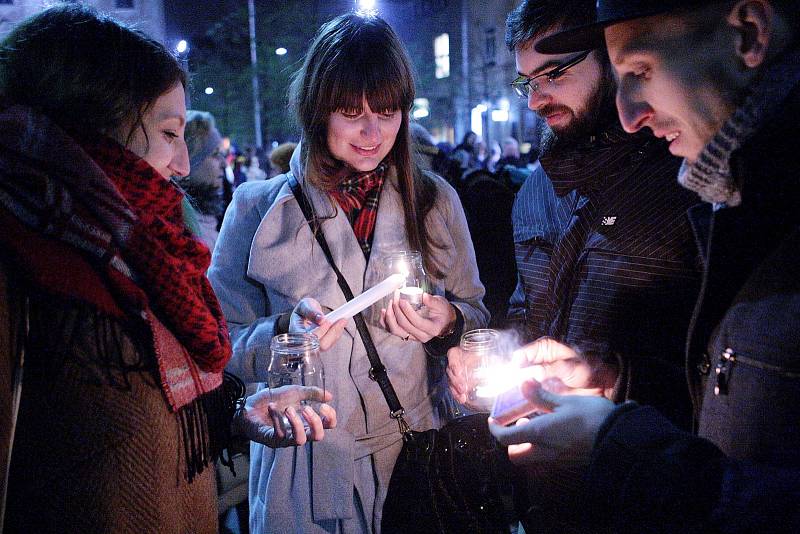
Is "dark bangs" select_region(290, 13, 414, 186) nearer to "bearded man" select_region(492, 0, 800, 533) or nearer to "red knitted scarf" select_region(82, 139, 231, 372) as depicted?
"red knitted scarf" select_region(82, 139, 231, 372)

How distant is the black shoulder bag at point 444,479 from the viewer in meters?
2.48

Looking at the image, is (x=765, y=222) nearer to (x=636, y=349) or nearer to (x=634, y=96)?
(x=634, y=96)

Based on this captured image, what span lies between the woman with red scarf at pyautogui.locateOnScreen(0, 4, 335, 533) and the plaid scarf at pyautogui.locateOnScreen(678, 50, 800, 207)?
141 cm

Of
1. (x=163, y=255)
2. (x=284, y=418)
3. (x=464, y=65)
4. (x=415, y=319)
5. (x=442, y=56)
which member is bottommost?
(x=284, y=418)

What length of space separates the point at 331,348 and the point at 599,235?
3.94ft

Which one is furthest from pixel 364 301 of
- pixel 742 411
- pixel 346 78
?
pixel 742 411

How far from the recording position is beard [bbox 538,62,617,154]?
8.06ft

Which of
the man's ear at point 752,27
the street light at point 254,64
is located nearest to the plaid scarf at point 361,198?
the man's ear at point 752,27

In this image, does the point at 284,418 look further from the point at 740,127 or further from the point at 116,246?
the point at 740,127

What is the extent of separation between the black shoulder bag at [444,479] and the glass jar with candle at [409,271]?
34cm

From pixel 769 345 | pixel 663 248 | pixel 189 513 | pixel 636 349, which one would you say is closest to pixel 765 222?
pixel 769 345

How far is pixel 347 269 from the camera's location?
2779 mm

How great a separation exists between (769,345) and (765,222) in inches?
11.0

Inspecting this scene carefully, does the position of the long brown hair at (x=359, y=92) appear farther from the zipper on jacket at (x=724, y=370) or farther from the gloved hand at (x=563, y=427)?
the zipper on jacket at (x=724, y=370)
